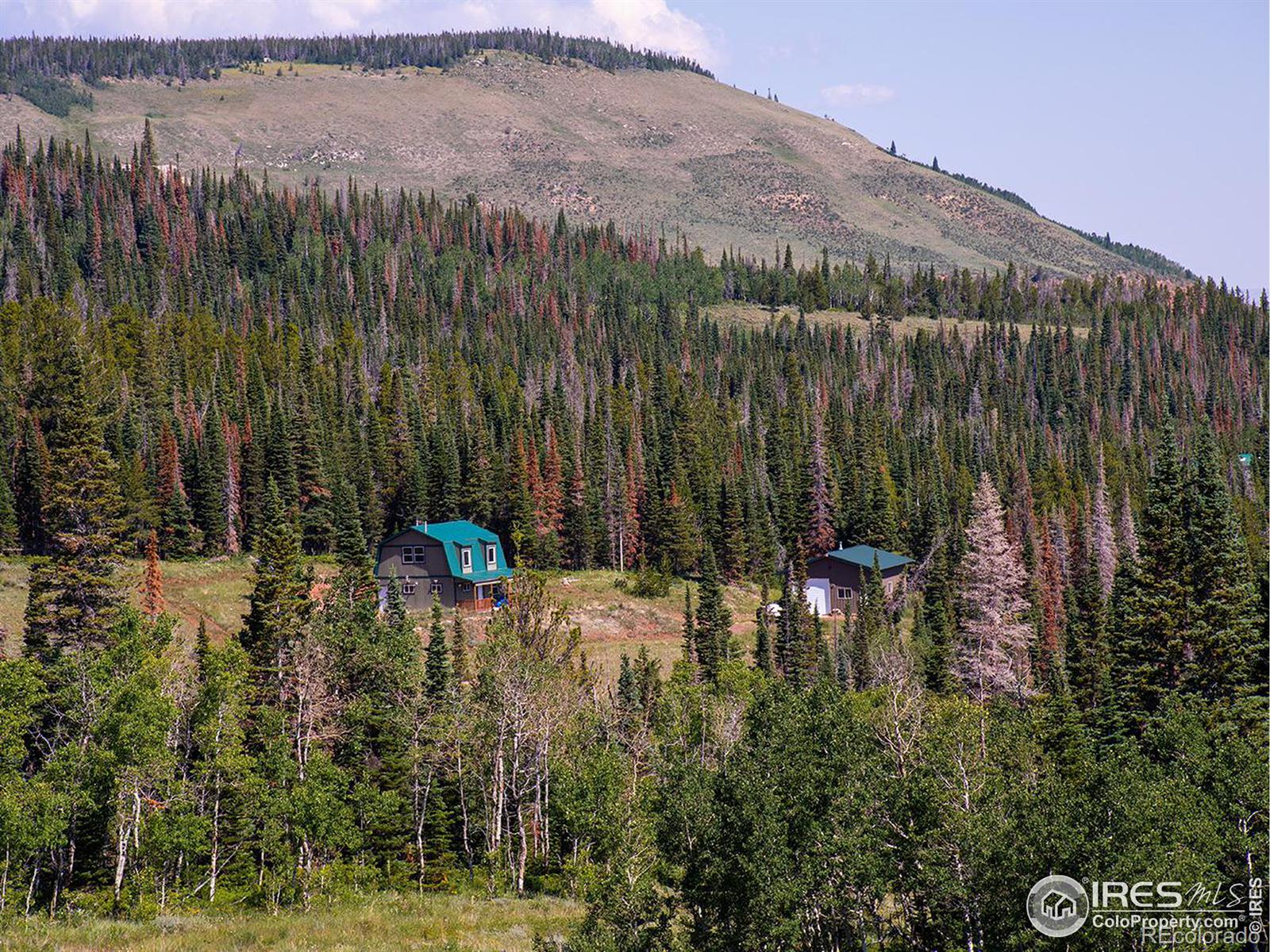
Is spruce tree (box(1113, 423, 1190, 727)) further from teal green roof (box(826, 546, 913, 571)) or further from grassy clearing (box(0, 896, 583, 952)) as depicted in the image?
teal green roof (box(826, 546, 913, 571))

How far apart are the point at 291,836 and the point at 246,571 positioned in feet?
176

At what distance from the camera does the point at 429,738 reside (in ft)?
196

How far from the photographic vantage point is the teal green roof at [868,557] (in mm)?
116312

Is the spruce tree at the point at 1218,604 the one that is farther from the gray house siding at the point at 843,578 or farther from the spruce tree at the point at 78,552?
the gray house siding at the point at 843,578

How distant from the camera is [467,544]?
103m

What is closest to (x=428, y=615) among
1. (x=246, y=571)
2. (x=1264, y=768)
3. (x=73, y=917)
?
(x=246, y=571)

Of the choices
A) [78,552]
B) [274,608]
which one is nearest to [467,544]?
[274,608]

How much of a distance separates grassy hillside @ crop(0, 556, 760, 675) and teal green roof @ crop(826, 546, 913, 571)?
9.38 metres

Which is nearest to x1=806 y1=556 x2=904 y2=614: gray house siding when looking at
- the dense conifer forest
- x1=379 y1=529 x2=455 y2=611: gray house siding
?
the dense conifer forest

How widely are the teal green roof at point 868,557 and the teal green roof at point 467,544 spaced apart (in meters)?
32.7

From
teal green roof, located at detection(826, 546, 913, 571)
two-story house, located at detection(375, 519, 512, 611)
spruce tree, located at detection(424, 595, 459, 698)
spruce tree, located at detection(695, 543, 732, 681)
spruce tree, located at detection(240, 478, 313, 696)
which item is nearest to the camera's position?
spruce tree, located at detection(240, 478, 313, 696)

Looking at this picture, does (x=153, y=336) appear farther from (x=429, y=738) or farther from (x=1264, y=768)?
(x=1264, y=768)

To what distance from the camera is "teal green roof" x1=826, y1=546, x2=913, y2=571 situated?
11631 centimetres

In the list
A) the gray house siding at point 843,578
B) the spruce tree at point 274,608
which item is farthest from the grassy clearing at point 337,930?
the gray house siding at point 843,578
